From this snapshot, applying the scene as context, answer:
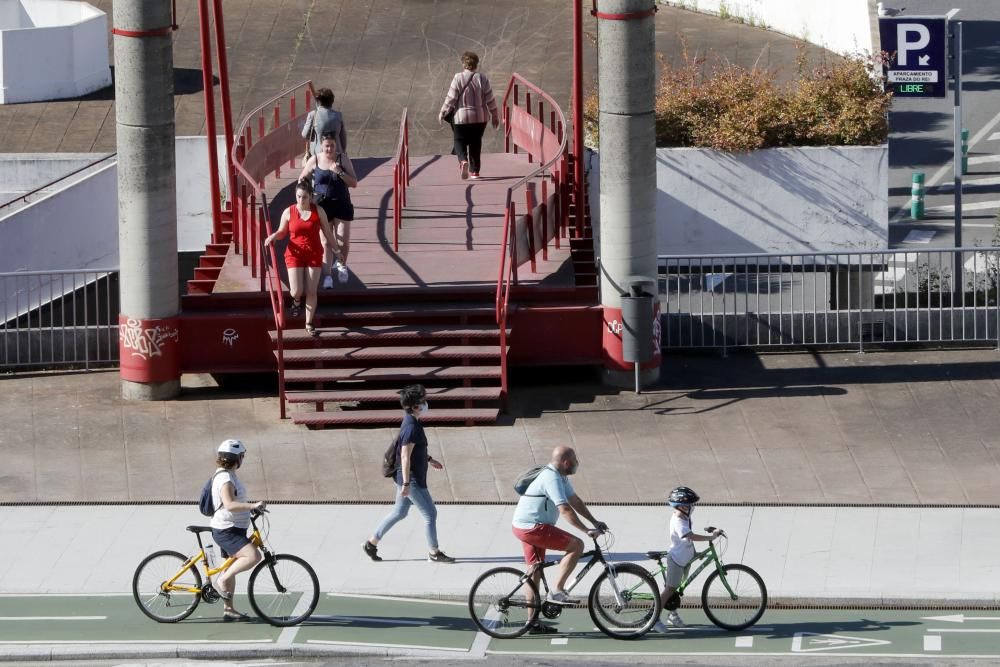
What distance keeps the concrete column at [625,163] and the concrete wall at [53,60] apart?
14087 millimetres

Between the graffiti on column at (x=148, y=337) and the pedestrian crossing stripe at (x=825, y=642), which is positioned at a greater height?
the graffiti on column at (x=148, y=337)

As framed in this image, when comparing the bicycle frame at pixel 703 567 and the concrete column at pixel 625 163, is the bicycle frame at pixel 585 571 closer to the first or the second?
the bicycle frame at pixel 703 567

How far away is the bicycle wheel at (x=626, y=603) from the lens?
14.6 metres

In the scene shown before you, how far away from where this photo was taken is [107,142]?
99.9ft

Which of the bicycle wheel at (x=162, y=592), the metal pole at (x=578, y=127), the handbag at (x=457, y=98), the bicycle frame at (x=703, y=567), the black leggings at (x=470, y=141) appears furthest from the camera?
the black leggings at (x=470, y=141)

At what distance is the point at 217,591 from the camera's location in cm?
1491

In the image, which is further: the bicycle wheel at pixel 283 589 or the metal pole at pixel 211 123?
the metal pole at pixel 211 123

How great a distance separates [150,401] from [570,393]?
4.45m

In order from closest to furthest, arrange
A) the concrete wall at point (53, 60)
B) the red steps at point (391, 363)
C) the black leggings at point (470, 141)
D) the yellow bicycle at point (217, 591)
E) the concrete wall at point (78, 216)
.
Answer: the yellow bicycle at point (217, 591)
the red steps at point (391, 363)
the black leggings at point (470, 141)
the concrete wall at point (78, 216)
the concrete wall at point (53, 60)

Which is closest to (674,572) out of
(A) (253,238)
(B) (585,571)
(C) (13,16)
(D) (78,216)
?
(B) (585,571)

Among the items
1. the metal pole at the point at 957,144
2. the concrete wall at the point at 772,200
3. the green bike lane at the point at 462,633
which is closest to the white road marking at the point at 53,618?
the green bike lane at the point at 462,633

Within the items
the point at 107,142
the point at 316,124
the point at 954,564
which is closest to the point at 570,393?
the point at 316,124

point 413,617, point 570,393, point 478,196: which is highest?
point 478,196

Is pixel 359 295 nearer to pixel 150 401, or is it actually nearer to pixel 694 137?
pixel 150 401
